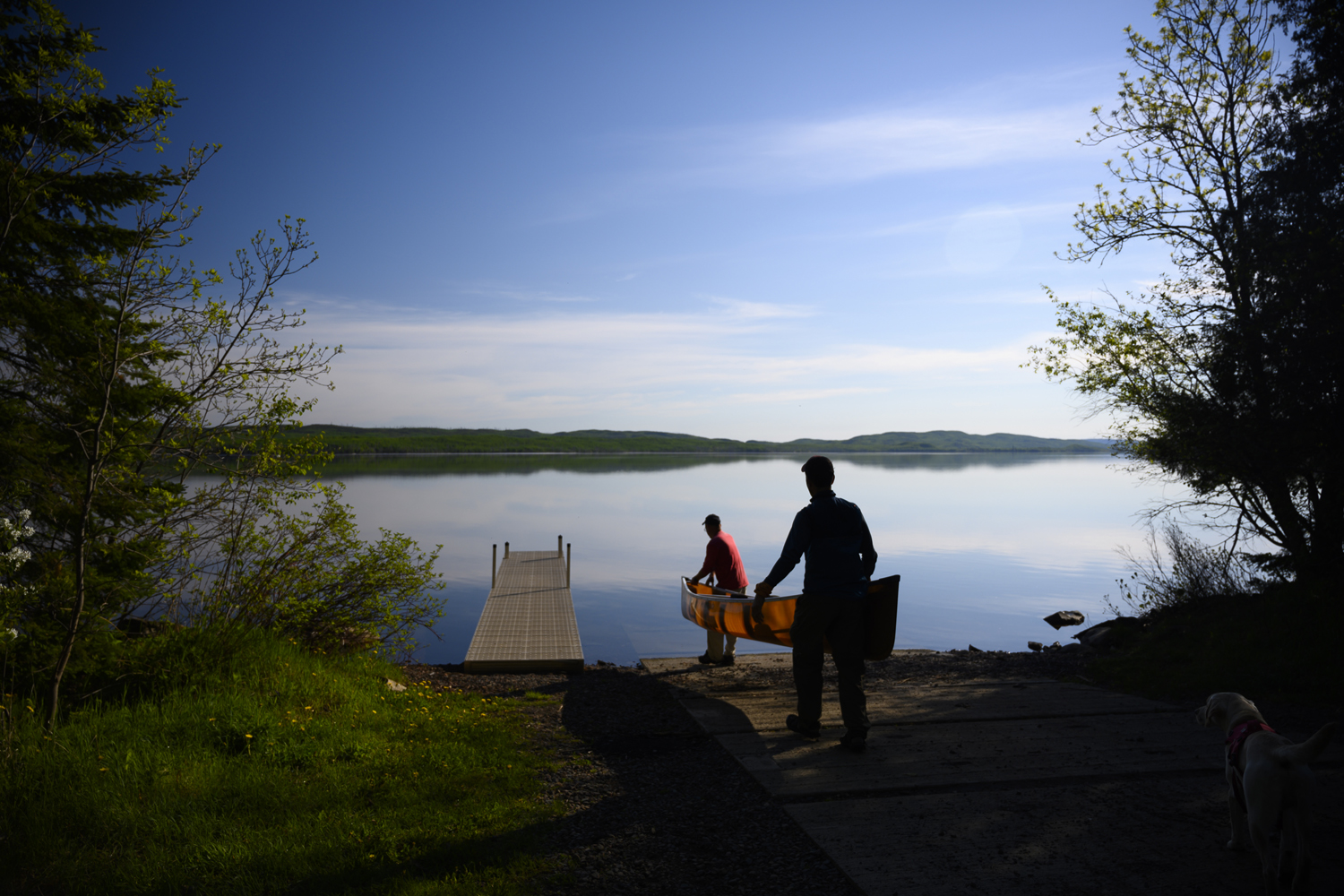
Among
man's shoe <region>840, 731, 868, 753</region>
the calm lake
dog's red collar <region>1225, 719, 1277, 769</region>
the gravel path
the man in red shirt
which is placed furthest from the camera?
the calm lake

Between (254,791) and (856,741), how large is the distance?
12.1 feet

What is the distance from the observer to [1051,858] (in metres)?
3.49

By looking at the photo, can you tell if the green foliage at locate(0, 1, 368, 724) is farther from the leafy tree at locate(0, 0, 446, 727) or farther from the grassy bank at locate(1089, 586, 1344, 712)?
the grassy bank at locate(1089, 586, 1344, 712)

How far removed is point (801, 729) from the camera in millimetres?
5398

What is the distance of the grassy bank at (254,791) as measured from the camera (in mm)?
3469

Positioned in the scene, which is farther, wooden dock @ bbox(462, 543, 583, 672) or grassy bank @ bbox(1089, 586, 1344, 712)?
wooden dock @ bbox(462, 543, 583, 672)

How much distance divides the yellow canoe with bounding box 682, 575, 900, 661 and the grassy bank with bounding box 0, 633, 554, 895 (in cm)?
242

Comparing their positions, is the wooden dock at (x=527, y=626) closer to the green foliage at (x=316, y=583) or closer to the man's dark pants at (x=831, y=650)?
the green foliage at (x=316, y=583)

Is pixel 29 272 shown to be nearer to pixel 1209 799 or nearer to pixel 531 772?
pixel 531 772

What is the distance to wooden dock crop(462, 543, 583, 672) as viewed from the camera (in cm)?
959

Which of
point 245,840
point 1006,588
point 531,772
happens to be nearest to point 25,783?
point 245,840

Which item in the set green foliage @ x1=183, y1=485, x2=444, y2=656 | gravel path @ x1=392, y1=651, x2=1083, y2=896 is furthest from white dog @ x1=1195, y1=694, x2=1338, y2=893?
green foliage @ x1=183, y1=485, x2=444, y2=656

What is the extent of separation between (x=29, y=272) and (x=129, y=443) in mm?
1854

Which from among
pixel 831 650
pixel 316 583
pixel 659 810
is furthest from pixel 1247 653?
pixel 316 583
